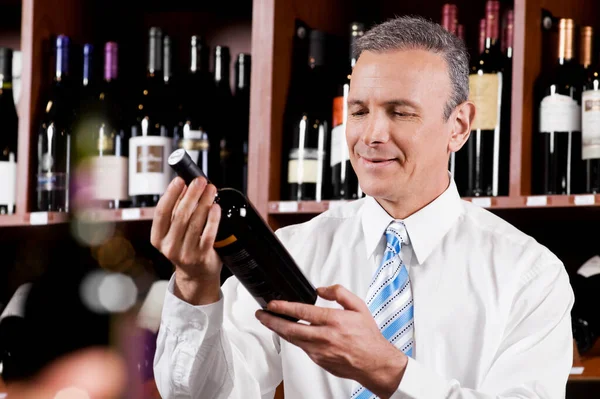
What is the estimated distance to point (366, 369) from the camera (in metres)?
1.03

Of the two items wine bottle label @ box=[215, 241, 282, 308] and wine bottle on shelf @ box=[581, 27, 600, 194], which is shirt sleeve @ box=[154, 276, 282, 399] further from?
wine bottle on shelf @ box=[581, 27, 600, 194]

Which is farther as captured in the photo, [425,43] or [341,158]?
[341,158]

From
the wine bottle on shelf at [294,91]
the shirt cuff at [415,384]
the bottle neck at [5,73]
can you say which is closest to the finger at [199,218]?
the shirt cuff at [415,384]

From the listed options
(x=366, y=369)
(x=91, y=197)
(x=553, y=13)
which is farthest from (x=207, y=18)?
(x=366, y=369)

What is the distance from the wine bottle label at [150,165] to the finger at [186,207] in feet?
3.15

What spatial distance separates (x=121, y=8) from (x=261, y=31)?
660 millimetres

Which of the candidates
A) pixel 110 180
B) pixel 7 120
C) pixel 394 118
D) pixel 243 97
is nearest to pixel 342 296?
pixel 394 118

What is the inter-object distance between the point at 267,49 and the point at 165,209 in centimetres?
96

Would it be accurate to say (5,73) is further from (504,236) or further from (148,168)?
(504,236)

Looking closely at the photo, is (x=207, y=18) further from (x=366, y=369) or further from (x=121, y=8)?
(x=366, y=369)

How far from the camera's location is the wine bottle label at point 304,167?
6.15 ft

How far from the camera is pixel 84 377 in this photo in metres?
2.16

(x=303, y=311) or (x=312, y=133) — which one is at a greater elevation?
(x=312, y=133)

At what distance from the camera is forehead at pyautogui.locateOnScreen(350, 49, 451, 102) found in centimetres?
127
